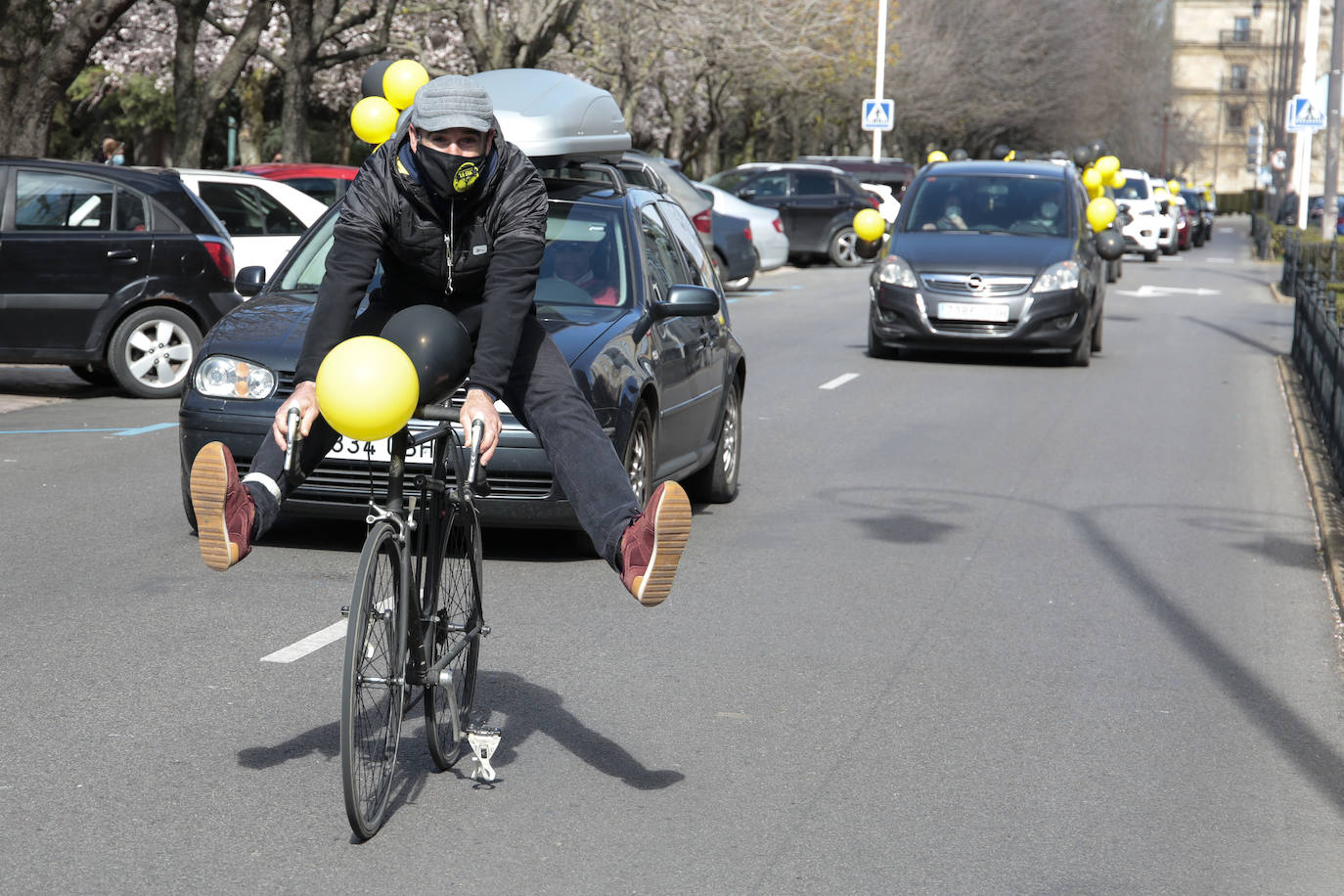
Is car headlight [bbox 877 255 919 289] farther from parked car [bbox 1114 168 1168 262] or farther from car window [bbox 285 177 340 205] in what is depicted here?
parked car [bbox 1114 168 1168 262]

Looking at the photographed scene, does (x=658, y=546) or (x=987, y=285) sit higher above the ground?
(x=987, y=285)

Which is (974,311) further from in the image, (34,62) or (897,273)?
(34,62)

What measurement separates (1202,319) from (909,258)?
30.8ft

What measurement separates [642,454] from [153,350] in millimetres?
6702

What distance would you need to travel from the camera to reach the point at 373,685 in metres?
4.41

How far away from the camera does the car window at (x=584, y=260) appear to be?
8531mm

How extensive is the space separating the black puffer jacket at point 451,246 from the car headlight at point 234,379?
3.20 metres

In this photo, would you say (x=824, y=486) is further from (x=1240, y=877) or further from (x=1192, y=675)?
(x=1240, y=877)

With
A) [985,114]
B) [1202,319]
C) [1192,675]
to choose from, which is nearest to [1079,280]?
[1202,319]

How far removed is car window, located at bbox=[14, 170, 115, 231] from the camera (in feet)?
43.7

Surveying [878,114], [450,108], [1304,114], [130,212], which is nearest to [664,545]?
[450,108]

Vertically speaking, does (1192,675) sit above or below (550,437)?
below

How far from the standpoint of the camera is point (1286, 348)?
70.8 feet

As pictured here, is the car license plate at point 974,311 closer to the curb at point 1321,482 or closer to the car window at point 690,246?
the curb at point 1321,482
